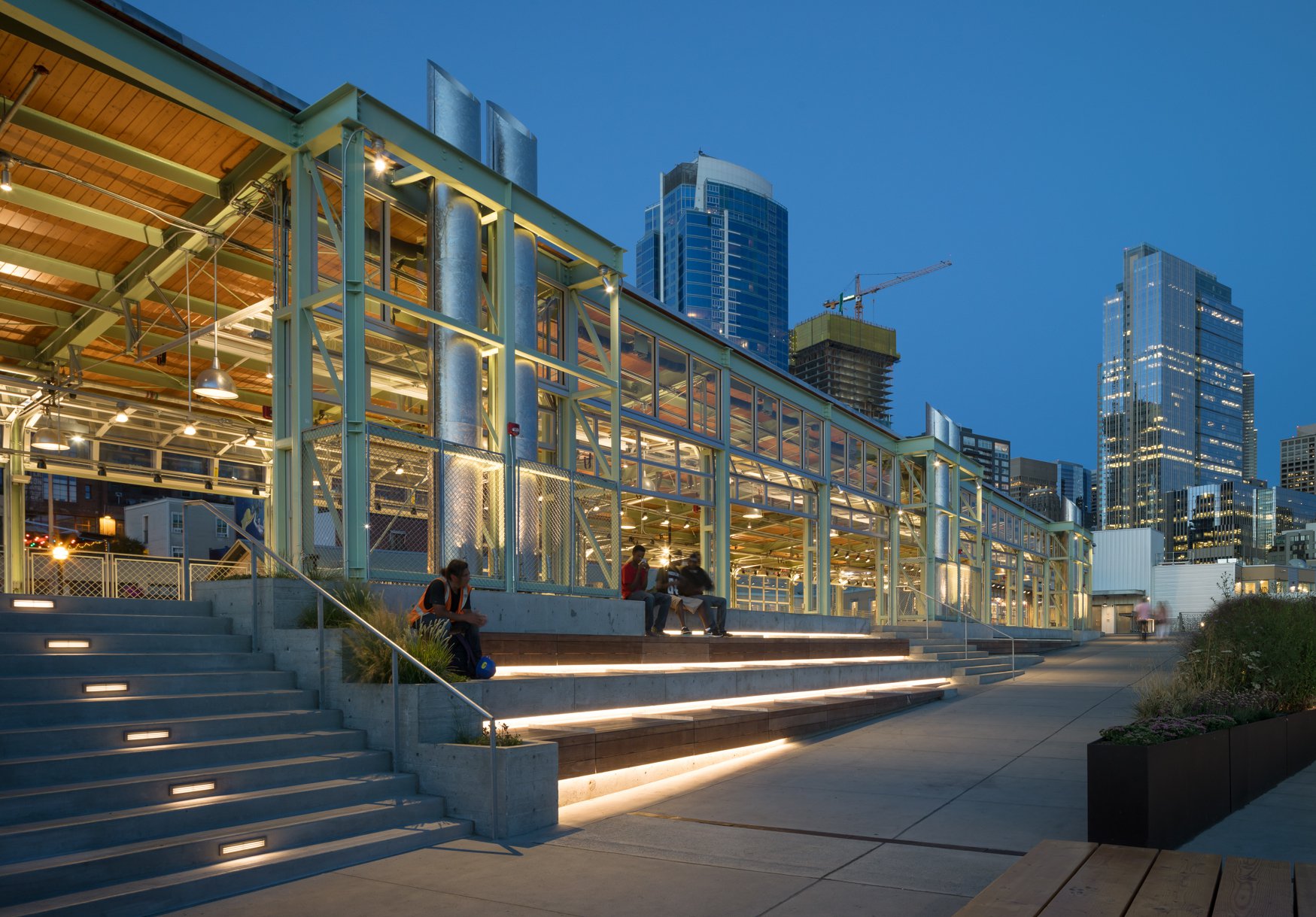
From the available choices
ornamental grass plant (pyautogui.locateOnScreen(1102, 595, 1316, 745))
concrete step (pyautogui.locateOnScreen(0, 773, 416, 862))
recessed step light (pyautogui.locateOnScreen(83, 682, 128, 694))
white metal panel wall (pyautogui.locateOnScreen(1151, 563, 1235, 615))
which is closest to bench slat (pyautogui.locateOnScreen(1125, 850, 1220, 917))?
ornamental grass plant (pyautogui.locateOnScreen(1102, 595, 1316, 745))

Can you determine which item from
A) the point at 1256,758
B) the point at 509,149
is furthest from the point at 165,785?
the point at 509,149

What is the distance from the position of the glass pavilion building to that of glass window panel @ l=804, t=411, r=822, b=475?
5.29 ft

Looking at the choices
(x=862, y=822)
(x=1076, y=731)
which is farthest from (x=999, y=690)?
(x=862, y=822)

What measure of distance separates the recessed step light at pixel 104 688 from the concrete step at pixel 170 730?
1.37 ft

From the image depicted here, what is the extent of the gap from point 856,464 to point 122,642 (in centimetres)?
2204

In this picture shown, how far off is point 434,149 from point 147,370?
10461 millimetres

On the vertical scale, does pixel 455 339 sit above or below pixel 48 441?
above

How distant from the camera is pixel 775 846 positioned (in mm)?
7090

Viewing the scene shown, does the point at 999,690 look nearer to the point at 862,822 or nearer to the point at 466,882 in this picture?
the point at 862,822

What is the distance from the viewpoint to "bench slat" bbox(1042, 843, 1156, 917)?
4.54 m

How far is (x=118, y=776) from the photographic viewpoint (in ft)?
21.7

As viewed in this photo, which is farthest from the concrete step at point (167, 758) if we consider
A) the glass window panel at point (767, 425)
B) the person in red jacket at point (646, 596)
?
the glass window panel at point (767, 425)

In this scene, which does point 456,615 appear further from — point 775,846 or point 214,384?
point 214,384

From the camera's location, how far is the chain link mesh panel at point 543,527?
40.4 feet
